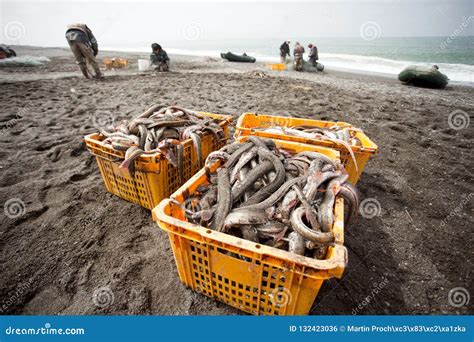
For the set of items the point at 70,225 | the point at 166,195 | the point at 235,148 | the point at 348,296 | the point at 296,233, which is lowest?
the point at 348,296

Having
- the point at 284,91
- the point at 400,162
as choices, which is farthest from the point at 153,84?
the point at 400,162

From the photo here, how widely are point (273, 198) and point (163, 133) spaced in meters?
1.74

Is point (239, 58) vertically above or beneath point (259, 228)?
above

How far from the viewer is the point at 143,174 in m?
2.47

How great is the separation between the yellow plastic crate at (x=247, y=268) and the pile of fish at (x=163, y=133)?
0.67 metres

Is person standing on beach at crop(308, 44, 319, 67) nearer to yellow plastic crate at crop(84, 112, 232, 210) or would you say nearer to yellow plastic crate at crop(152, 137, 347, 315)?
yellow plastic crate at crop(84, 112, 232, 210)

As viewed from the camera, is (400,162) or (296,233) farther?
(400,162)

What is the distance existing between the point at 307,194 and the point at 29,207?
3.07 metres

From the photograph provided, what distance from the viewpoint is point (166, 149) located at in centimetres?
238

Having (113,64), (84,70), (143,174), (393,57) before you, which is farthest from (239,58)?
(143,174)

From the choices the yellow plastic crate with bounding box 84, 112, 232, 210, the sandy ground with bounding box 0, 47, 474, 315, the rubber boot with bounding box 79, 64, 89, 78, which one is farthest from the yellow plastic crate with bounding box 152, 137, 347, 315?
the rubber boot with bounding box 79, 64, 89, 78

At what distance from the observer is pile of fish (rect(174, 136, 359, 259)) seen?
1.74 m

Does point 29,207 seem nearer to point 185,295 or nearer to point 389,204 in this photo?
point 185,295

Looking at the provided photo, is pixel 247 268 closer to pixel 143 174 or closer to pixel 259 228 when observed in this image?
pixel 259 228
